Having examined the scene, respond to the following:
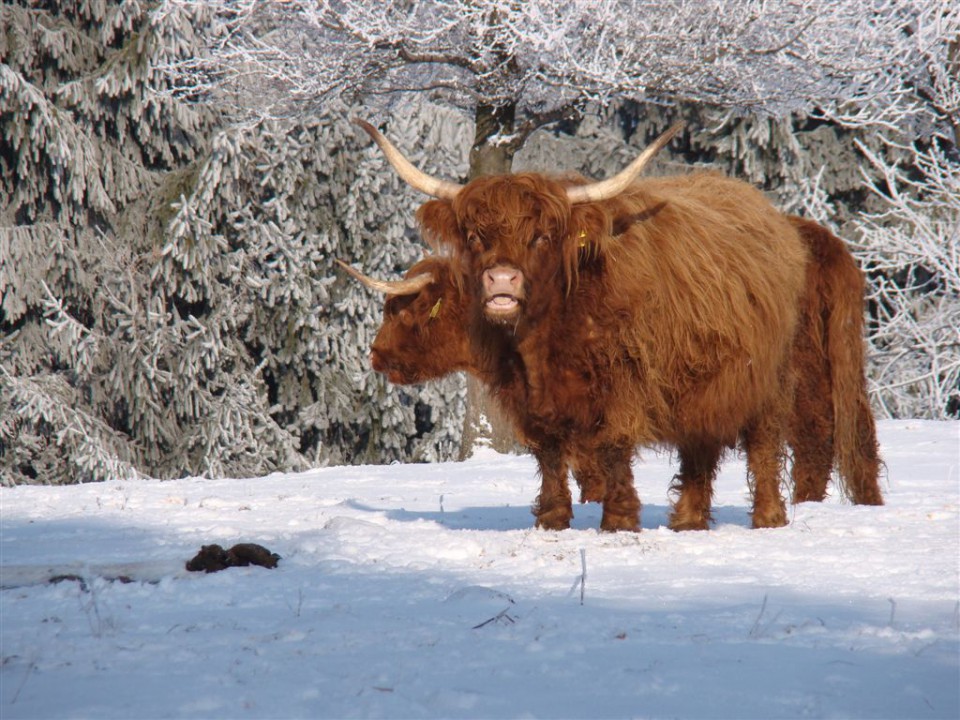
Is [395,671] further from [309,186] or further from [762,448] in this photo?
[309,186]

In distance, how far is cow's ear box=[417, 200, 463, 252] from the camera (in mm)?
4926

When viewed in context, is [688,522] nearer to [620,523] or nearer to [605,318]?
[620,523]

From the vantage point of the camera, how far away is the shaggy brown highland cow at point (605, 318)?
480cm

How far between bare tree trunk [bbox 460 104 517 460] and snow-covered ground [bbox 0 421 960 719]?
499cm

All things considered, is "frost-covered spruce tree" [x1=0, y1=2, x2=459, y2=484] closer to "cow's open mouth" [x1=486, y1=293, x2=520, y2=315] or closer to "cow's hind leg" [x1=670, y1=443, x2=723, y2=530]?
"cow's hind leg" [x1=670, y1=443, x2=723, y2=530]

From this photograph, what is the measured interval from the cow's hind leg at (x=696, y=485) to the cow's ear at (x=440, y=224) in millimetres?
1433

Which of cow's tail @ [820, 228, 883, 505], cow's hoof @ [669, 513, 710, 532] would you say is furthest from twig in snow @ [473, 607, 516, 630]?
cow's tail @ [820, 228, 883, 505]

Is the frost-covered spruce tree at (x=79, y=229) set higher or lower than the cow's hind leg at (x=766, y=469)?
higher

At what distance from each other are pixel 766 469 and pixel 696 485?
0.33 meters

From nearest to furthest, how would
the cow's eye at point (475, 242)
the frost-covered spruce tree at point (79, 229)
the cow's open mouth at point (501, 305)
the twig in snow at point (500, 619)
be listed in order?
the twig in snow at point (500, 619) < the cow's open mouth at point (501, 305) < the cow's eye at point (475, 242) < the frost-covered spruce tree at point (79, 229)

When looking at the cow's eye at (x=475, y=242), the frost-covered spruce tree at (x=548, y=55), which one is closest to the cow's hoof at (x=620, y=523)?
the cow's eye at (x=475, y=242)

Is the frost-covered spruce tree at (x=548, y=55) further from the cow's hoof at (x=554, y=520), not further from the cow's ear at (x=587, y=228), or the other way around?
the cow's ear at (x=587, y=228)

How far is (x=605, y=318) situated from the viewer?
4.89m

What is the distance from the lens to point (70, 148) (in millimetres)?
14664
